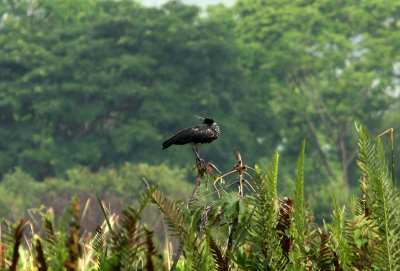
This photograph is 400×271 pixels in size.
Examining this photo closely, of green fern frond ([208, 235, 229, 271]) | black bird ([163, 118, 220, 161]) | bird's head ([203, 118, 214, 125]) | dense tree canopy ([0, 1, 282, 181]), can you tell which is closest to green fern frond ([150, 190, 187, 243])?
green fern frond ([208, 235, 229, 271])

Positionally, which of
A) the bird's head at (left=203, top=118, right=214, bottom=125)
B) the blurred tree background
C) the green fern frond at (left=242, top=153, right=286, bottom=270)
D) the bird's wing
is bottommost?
the blurred tree background

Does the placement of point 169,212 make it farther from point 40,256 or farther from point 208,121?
point 208,121

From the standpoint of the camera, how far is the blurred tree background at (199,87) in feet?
116

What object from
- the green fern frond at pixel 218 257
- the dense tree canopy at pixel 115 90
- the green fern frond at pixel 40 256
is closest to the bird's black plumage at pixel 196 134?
the green fern frond at pixel 218 257

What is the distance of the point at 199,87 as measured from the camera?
37.2m

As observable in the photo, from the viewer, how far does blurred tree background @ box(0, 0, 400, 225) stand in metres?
35.5

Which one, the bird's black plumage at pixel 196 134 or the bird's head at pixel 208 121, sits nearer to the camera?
the bird's head at pixel 208 121

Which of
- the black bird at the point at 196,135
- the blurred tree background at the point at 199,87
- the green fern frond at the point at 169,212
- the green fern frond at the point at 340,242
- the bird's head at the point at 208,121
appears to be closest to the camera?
the green fern frond at the point at 169,212

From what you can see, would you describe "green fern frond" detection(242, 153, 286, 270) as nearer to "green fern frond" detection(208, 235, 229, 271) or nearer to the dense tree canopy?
"green fern frond" detection(208, 235, 229, 271)

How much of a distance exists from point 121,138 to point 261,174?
108ft

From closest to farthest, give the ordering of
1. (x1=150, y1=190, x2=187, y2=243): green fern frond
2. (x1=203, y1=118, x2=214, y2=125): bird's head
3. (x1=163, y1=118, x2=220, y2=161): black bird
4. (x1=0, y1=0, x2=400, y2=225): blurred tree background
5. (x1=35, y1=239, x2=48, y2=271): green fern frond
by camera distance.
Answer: (x1=35, y1=239, x2=48, y2=271): green fern frond
(x1=150, y1=190, x2=187, y2=243): green fern frond
(x1=203, y1=118, x2=214, y2=125): bird's head
(x1=163, y1=118, x2=220, y2=161): black bird
(x1=0, y1=0, x2=400, y2=225): blurred tree background

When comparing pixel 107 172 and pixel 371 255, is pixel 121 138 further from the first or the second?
pixel 371 255

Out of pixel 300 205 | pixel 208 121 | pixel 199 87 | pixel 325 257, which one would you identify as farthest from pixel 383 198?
pixel 199 87

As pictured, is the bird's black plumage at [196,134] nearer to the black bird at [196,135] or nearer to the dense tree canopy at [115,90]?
the black bird at [196,135]
